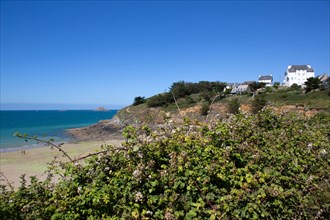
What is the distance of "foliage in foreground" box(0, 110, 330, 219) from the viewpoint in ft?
8.64

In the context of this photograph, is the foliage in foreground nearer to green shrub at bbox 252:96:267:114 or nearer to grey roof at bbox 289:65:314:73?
green shrub at bbox 252:96:267:114

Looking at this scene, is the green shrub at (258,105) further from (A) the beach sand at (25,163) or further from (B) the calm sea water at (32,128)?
(B) the calm sea water at (32,128)

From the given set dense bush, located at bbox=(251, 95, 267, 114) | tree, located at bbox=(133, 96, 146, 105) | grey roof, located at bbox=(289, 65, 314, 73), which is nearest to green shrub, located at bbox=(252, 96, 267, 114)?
dense bush, located at bbox=(251, 95, 267, 114)

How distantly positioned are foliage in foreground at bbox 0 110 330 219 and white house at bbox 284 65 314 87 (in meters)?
77.6

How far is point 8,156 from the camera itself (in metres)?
21.2

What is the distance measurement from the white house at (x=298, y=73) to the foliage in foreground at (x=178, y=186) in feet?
255

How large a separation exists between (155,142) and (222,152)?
3.11 ft

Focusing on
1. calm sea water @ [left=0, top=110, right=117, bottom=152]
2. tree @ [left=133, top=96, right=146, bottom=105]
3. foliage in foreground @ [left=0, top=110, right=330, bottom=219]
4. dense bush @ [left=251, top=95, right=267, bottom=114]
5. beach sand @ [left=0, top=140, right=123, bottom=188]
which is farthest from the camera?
tree @ [left=133, top=96, right=146, bottom=105]

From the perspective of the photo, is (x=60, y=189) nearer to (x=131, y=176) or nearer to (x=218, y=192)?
(x=131, y=176)

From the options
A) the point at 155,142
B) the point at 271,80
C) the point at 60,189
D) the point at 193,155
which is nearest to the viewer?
the point at 60,189

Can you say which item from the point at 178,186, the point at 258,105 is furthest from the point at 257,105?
the point at 178,186

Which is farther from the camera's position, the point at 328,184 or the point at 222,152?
the point at 328,184

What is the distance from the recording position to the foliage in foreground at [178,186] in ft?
8.64

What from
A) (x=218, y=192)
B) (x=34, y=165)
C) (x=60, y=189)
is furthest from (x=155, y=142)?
(x=34, y=165)
